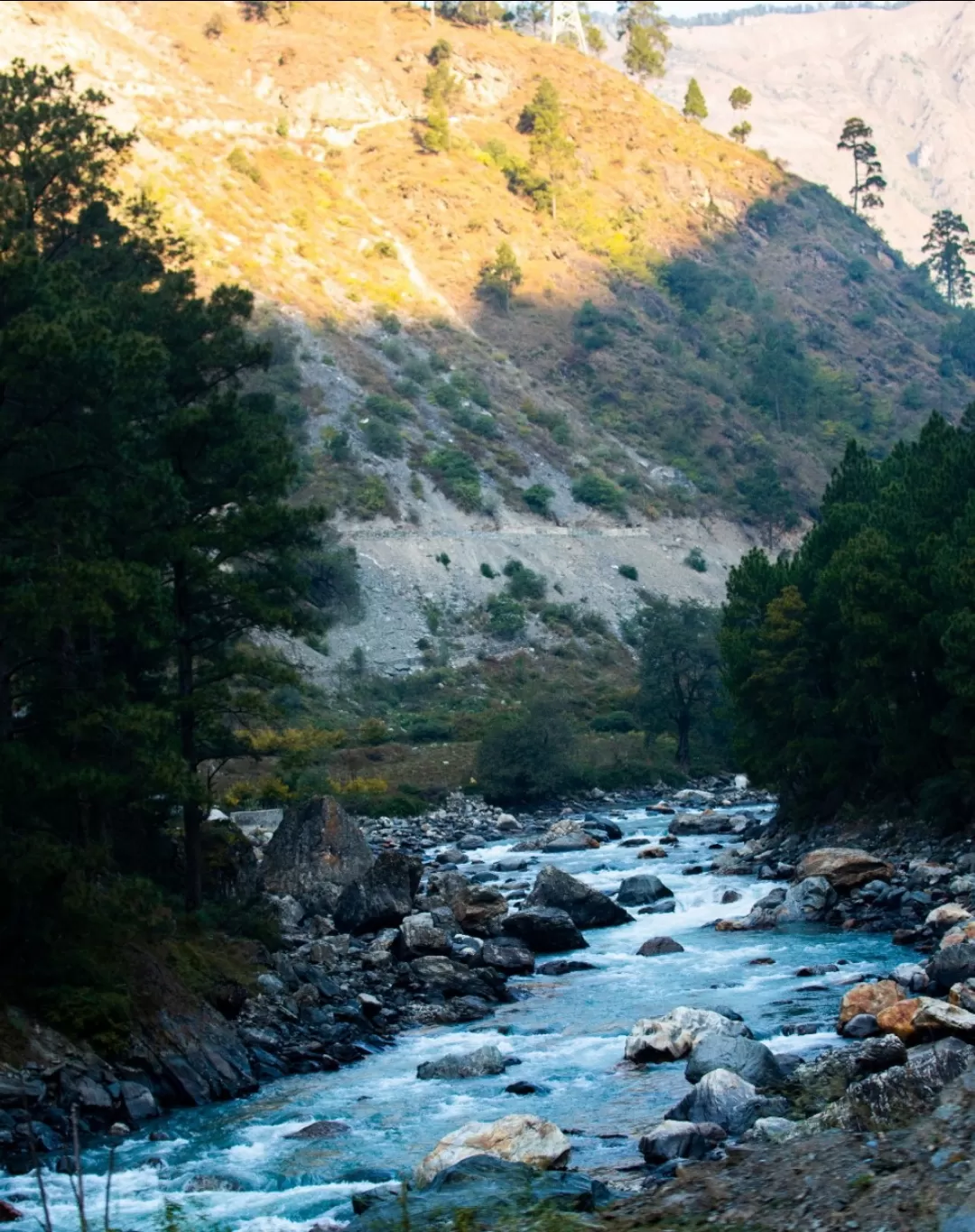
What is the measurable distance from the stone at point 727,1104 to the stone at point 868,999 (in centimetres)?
393

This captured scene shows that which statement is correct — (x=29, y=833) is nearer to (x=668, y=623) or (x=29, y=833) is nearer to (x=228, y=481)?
(x=228, y=481)

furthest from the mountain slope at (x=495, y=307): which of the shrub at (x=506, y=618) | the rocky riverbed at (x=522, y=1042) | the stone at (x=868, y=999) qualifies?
the stone at (x=868, y=999)

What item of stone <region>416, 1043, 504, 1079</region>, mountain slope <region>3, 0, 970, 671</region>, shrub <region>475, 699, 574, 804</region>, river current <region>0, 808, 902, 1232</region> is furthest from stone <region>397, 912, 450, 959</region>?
mountain slope <region>3, 0, 970, 671</region>

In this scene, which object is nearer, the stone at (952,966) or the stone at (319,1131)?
the stone at (319,1131)

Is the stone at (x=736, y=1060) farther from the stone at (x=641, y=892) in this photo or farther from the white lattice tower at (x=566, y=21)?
the white lattice tower at (x=566, y=21)

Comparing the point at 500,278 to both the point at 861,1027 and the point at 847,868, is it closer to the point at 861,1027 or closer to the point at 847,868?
the point at 847,868

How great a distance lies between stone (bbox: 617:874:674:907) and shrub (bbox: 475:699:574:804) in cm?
2580

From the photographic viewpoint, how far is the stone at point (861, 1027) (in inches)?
800

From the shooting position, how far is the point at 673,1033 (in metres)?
21.2

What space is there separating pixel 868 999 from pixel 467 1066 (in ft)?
20.4

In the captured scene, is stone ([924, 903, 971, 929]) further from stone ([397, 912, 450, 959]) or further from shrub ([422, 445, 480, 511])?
shrub ([422, 445, 480, 511])

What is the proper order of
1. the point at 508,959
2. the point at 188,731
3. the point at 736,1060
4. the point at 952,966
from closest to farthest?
1. the point at 736,1060
2. the point at 952,966
3. the point at 188,731
4. the point at 508,959

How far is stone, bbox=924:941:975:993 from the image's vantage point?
2191cm

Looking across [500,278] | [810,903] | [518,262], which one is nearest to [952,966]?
[810,903]
